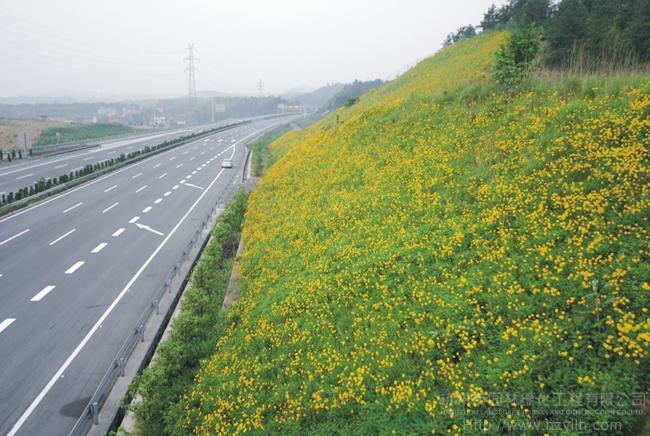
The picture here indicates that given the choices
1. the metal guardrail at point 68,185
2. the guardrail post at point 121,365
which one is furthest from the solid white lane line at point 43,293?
the metal guardrail at point 68,185

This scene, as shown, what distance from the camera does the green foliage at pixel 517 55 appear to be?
646 inches

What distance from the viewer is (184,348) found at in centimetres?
1036

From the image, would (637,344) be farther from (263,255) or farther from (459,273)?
(263,255)

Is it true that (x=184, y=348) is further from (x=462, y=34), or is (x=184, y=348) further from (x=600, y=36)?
(x=462, y=34)

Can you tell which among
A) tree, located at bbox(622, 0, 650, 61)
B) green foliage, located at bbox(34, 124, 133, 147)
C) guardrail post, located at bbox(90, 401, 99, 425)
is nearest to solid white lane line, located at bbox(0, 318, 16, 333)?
guardrail post, located at bbox(90, 401, 99, 425)

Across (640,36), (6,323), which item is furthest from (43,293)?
(640,36)

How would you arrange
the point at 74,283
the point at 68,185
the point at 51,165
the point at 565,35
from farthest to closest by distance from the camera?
the point at 51,165 < the point at 68,185 < the point at 565,35 < the point at 74,283

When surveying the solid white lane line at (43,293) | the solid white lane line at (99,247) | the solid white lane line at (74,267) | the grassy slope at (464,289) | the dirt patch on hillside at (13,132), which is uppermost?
the dirt patch on hillside at (13,132)

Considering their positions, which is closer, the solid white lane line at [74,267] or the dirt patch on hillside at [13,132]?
the solid white lane line at [74,267]

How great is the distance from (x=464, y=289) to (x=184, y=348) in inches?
289

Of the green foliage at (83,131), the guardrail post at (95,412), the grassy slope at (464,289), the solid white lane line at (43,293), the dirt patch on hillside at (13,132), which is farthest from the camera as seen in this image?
the green foliage at (83,131)

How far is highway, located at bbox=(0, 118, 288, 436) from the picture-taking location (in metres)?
Answer: 9.67

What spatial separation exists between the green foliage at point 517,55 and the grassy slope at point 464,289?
193cm

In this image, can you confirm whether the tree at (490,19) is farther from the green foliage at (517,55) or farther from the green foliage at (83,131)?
the green foliage at (83,131)
